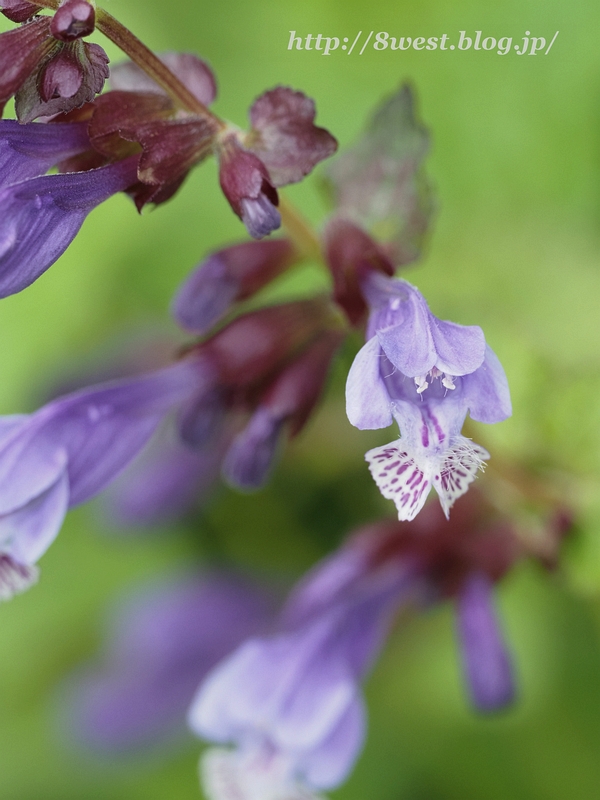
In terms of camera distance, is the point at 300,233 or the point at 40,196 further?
the point at 300,233

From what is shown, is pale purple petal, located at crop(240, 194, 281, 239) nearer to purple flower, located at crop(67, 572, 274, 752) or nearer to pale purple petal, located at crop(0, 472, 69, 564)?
pale purple petal, located at crop(0, 472, 69, 564)

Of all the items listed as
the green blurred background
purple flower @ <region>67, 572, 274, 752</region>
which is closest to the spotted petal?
the green blurred background

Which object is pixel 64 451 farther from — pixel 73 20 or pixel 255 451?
pixel 73 20

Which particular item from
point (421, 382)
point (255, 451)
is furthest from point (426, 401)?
point (255, 451)

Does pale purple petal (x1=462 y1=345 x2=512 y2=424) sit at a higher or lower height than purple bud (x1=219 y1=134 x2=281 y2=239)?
lower

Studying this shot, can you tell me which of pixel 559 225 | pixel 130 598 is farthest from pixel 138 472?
pixel 559 225

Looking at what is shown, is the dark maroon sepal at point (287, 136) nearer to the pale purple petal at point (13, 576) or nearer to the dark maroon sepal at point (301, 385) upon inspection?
the dark maroon sepal at point (301, 385)

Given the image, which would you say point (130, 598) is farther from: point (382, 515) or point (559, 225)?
point (559, 225)
